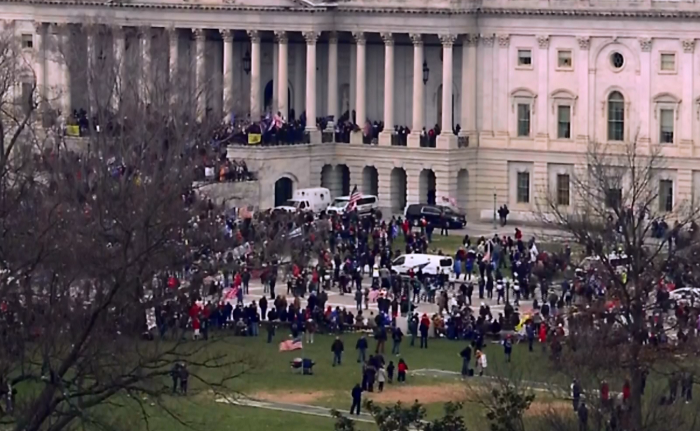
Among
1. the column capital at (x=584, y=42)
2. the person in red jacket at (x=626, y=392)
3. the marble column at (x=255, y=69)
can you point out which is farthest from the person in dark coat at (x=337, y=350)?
the marble column at (x=255, y=69)

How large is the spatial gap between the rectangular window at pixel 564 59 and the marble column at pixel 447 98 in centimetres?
423

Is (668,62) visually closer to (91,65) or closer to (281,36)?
(281,36)

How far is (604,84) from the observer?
406ft

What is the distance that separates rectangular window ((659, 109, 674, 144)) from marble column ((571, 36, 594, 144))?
2.83 meters

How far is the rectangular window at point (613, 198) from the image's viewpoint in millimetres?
88750

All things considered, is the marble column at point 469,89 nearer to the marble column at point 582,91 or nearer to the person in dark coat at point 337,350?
the marble column at point 582,91

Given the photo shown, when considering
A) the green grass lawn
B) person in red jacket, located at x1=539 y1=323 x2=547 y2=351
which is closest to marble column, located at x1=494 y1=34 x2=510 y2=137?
the green grass lawn

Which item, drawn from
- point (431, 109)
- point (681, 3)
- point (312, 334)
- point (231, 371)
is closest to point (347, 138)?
point (431, 109)

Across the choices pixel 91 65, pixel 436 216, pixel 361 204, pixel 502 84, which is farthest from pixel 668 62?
pixel 91 65

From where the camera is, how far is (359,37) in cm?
12888

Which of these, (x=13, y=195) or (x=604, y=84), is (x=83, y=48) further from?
(x=13, y=195)

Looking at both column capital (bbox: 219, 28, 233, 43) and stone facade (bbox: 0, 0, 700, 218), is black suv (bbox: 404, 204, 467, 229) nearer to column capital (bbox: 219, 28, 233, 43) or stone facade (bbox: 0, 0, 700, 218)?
stone facade (bbox: 0, 0, 700, 218)

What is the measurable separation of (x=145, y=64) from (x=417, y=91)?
412 inches

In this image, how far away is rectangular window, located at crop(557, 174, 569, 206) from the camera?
122875 mm
